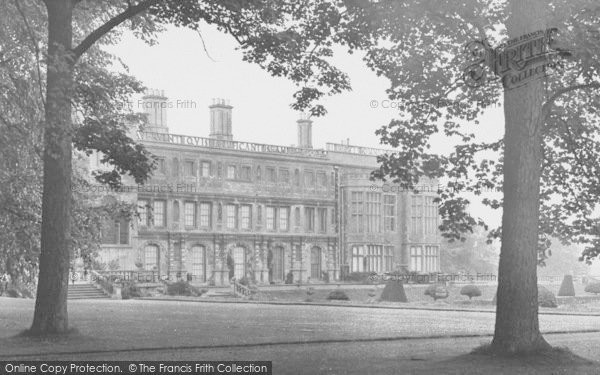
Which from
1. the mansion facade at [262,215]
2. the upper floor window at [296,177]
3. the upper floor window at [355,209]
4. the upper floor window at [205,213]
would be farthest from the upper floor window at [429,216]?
the upper floor window at [205,213]

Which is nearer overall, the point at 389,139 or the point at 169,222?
the point at 389,139

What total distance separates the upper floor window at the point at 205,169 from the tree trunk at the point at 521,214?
144 ft

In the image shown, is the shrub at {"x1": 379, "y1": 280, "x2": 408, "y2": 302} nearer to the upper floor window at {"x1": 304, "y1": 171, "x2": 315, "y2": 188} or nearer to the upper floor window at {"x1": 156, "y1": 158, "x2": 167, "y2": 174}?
the upper floor window at {"x1": 156, "y1": 158, "x2": 167, "y2": 174}

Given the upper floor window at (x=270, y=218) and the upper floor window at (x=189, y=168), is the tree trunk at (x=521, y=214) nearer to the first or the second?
the upper floor window at (x=189, y=168)

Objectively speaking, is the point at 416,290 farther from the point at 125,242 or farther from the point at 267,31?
the point at 267,31

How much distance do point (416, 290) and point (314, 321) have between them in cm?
2876

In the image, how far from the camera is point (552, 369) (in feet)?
46.3

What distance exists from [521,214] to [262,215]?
4673 cm

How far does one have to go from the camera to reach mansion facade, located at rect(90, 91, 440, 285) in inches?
2228

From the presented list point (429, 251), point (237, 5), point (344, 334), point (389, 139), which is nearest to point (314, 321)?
point (344, 334)

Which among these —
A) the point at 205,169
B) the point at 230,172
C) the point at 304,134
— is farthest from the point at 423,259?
the point at 205,169

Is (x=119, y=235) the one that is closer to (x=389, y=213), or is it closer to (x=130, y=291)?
(x=130, y=291)

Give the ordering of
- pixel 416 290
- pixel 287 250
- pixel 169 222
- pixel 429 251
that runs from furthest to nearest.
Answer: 1. pixel 429 251
2. pixel 287 250
3. pixel 169 222
4. pixel 416 290

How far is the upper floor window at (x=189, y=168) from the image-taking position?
5812cm
